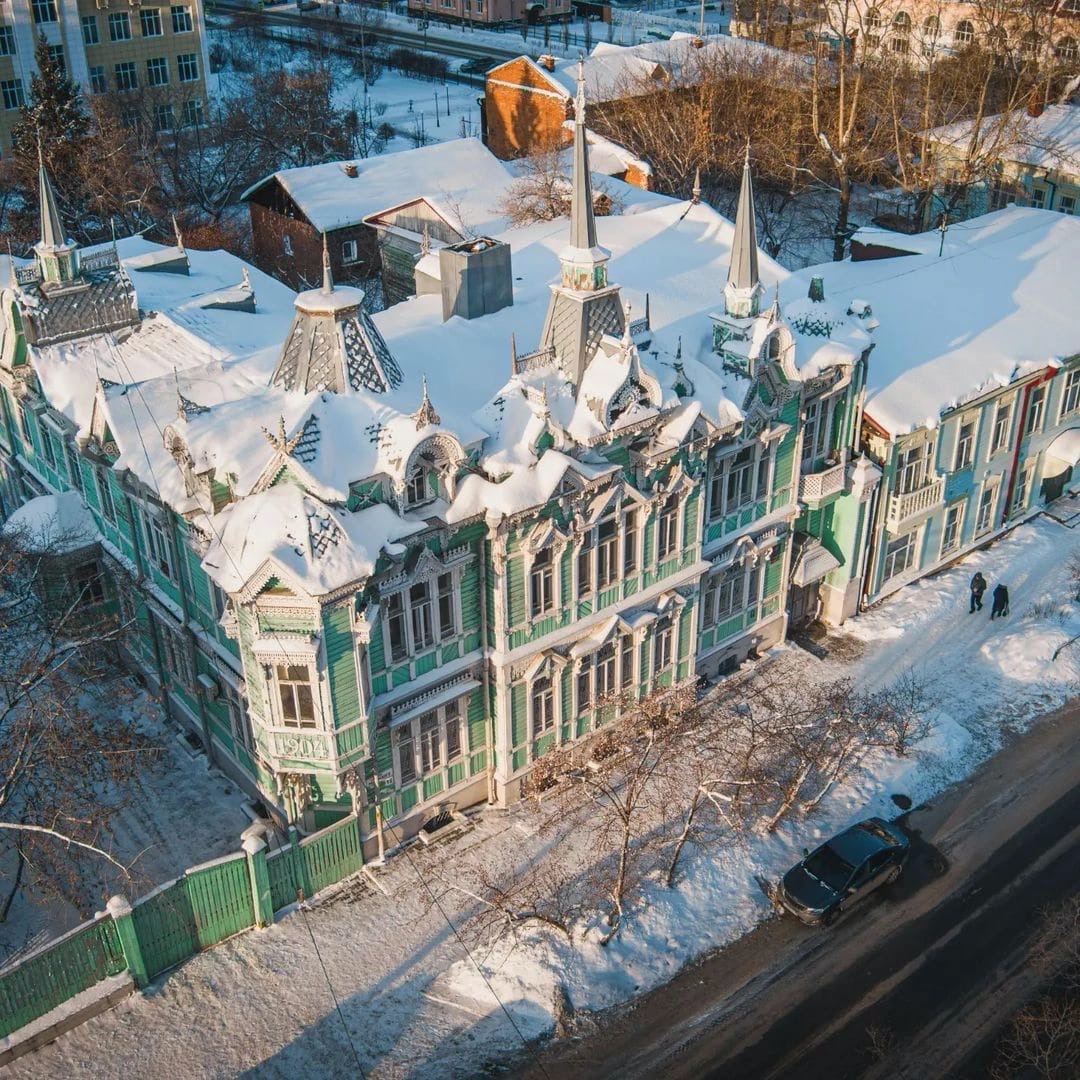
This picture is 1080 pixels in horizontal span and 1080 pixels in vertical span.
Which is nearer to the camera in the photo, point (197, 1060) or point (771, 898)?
point (197, 1060)

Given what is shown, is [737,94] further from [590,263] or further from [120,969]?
[120,969]

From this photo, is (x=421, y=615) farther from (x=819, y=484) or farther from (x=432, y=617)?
(x=819, y=484)

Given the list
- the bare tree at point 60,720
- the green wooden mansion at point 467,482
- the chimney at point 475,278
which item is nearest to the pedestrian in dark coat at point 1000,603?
the green wooden mansion at point 467,482

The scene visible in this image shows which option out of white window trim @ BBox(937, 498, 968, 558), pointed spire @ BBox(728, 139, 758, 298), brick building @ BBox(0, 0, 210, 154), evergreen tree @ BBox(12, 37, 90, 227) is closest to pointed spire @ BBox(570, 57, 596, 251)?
pointed spire @ BBox(728, 139, 758, 298)

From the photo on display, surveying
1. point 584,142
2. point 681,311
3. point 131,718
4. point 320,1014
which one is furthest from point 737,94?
point 320,1014

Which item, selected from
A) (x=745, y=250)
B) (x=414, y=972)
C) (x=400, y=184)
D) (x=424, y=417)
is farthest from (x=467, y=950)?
(x=400, y=184)

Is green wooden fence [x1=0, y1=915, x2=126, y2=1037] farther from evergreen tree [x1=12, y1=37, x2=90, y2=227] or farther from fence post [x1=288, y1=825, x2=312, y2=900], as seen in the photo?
evergreen tree [x1=12, y1=37, x2=90, y2=227]
